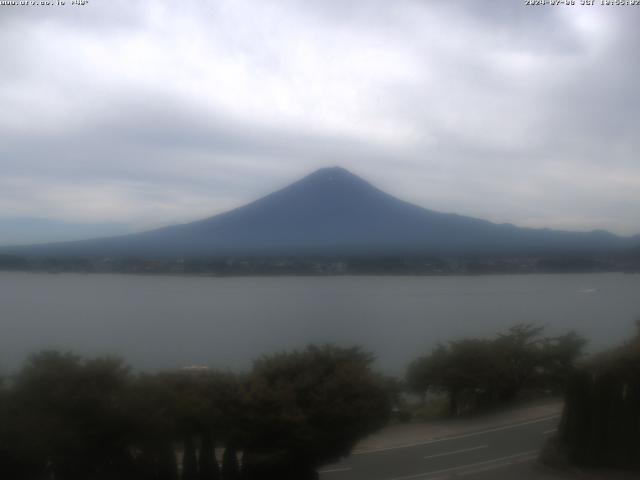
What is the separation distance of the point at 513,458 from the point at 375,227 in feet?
88.0

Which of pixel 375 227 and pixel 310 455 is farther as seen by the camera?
pixel 375 227

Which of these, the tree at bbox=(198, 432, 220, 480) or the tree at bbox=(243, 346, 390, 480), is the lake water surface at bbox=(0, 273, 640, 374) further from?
the tree at bbox=(198, 432, 220, 480)

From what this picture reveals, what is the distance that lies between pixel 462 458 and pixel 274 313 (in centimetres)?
2337

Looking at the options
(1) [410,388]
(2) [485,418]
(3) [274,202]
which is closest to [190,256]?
(3) [274,202]

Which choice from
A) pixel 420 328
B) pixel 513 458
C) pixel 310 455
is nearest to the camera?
pixel 310 455

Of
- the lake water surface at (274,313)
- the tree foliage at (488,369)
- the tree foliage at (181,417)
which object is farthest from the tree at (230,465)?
the tree foliage at (488,369)

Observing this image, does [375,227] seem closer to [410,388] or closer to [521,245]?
[521,245]

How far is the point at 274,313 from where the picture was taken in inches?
1405

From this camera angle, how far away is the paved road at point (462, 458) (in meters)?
11.7

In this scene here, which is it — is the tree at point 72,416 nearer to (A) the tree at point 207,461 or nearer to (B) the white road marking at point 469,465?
(A) the tree at point 207,461

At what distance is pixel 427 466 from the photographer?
12438 mm

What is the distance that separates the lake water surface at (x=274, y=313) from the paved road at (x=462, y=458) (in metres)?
3.85

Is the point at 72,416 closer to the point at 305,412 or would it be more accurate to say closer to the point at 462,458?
the point at 305,412

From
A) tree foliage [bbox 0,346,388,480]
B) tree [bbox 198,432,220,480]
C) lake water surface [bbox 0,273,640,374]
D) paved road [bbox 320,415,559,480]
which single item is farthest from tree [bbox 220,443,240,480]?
lake water surface [bbox 0,273,640,374]
